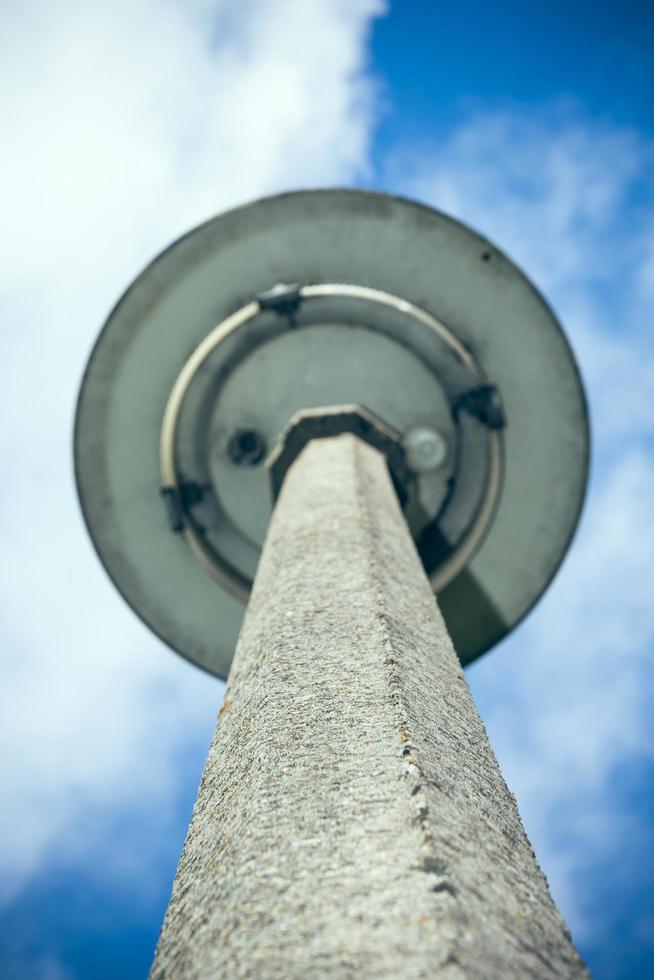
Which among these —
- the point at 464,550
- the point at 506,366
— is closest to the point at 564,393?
the point at 506,366

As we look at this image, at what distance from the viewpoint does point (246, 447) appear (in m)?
9.43

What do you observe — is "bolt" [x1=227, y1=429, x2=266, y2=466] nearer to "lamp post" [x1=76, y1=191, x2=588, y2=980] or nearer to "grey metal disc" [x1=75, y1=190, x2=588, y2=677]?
"lamp post" [x1=76, y1=191, x2=588, y2=980]

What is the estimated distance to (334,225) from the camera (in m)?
9.73

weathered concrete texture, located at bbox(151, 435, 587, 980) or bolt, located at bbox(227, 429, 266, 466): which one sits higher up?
bolt, located at bbox(227, 429, 266, 466)

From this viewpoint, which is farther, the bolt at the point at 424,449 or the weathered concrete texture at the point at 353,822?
the bolt at the point at 424,449

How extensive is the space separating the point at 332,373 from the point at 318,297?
3.28ft

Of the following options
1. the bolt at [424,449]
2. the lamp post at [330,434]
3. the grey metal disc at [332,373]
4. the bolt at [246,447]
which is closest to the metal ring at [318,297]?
the lamp post at [330,434]

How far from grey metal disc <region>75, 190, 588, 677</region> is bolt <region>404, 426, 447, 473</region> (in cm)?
9

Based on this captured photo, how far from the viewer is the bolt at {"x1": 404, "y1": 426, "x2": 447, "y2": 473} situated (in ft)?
30.3

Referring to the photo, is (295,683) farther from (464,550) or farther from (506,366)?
(506,366)

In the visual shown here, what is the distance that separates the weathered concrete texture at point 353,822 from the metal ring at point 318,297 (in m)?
5.79

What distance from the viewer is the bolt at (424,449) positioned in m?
9.23

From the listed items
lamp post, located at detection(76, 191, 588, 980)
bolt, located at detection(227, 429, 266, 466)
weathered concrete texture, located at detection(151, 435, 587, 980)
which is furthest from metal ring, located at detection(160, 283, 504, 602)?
weathered concrete texture, located at detection(151, 435, 587, 980)

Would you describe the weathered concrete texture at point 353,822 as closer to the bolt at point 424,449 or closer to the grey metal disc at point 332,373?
the bolt at point 424,449
